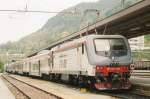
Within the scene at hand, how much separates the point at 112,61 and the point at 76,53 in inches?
142

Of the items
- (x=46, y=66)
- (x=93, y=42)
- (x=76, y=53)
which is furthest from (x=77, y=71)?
(x=46, y=66)

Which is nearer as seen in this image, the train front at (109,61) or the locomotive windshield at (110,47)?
the train front at (109,61)

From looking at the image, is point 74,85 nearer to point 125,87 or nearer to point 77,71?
point 77,71

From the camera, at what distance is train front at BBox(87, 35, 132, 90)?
20734mm

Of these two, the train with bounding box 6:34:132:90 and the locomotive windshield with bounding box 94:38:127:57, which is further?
the locomotive windshield with bounding box 94:38:127:57

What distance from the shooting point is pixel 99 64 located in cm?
2080

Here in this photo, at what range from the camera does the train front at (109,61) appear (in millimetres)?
20734

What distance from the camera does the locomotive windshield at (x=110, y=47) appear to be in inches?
846

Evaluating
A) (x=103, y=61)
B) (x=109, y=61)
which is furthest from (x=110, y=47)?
(x=103, y=61)

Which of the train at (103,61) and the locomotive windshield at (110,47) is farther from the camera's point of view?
the locomotive windshield at (110,47)

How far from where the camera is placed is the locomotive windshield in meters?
21.5

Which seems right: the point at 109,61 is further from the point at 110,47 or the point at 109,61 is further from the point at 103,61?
the point at 110,47

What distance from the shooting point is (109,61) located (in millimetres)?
21016

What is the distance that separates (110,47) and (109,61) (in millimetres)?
989
